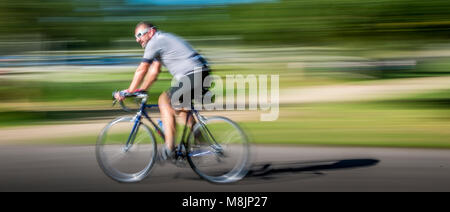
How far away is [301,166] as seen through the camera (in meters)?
5.38

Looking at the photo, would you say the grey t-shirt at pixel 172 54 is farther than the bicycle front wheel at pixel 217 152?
No

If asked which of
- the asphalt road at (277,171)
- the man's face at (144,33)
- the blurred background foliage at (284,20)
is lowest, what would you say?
the asphalt road at (277,171)

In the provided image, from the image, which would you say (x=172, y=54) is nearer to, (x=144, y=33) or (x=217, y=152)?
(x=144, y=33)

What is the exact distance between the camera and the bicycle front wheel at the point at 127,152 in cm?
472

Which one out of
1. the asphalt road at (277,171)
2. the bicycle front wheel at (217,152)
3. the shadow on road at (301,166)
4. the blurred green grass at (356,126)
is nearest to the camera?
the asphalt road at (277,171)

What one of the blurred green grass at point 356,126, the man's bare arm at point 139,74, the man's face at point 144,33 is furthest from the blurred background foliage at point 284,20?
the man's bare arm at point 139,74

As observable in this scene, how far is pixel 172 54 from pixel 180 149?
901 millimetres

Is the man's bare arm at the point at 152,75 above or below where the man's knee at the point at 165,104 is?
above

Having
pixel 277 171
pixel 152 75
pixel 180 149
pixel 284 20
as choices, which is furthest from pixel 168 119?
pixel 284 20

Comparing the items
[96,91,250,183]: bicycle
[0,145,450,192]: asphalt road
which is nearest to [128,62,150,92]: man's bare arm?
[96,91,250,183]: bicycle

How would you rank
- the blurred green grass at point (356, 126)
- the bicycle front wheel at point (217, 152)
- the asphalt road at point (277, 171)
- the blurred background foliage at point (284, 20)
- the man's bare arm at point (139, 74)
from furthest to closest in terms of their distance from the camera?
the blurred background foliage at point (284, 20) → the blurred green grass at point (356, 126) → the bicycle front wheel at point (217, 152) → the asphalt road at point (277, 171) → the man's bare arm at point (139, 74)

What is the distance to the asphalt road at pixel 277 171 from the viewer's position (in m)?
4.55

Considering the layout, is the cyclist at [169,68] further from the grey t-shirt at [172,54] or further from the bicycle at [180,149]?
the bicycle at [180,149]
